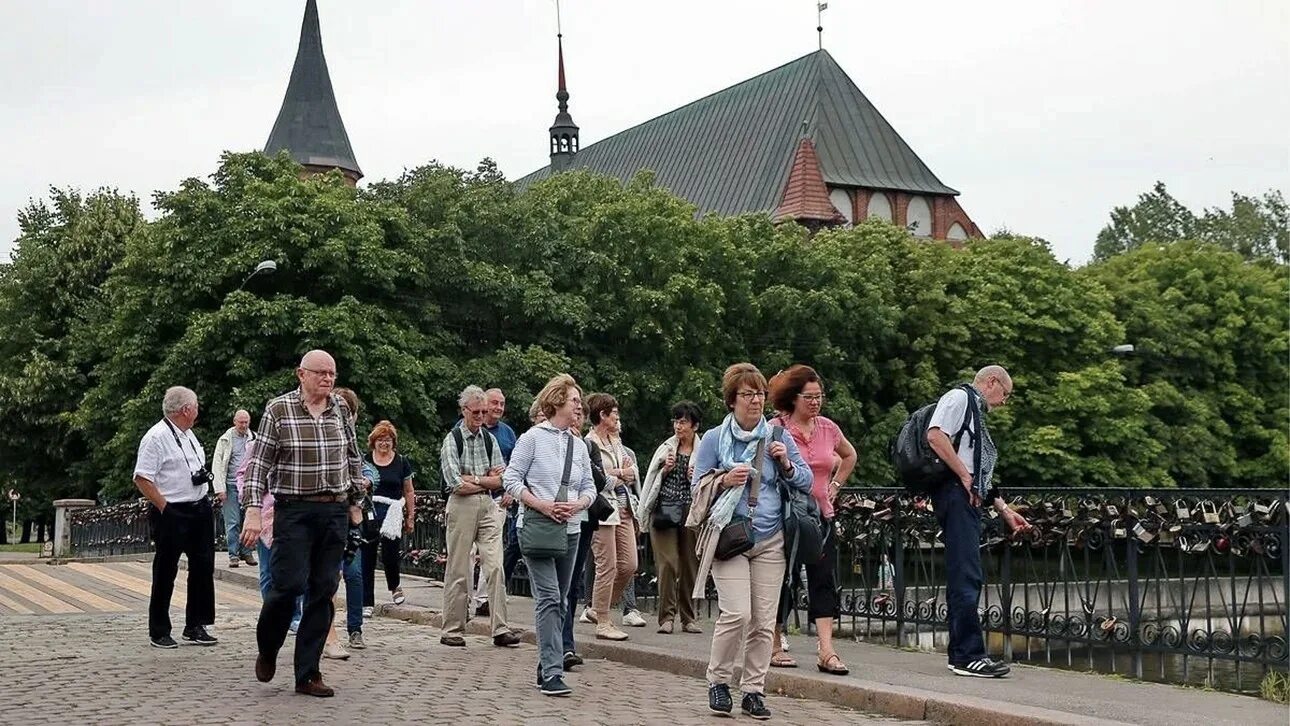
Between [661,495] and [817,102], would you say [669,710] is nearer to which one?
[661,495]

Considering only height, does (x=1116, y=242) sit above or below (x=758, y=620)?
above

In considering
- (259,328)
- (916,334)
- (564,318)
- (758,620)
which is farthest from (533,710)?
(916,334)

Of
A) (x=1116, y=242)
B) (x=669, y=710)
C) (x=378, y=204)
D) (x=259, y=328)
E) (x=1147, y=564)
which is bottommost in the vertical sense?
(x=669, y=710)

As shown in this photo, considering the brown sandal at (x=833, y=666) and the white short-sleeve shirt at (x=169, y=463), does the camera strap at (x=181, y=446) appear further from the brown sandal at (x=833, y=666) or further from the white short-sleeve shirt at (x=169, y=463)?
the brown sandal at (x=833, y=666)

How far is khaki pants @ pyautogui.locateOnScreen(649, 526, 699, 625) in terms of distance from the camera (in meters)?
12.2

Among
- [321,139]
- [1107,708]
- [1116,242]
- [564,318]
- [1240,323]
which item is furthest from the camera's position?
[1116,242]

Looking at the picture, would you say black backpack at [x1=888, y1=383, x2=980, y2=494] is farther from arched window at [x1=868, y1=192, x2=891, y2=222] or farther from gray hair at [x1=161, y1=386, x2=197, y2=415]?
arched window at [x1=868, y1=192, x2=891, y2=222]

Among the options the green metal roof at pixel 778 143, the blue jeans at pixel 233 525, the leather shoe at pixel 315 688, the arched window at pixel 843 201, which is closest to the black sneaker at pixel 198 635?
the leather shoe at pixel 315 688

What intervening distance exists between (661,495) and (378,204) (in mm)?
31081

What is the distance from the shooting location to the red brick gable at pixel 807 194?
72.4 metres

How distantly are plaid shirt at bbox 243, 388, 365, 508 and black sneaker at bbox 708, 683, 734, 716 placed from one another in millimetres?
2363

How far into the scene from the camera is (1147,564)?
1103cm

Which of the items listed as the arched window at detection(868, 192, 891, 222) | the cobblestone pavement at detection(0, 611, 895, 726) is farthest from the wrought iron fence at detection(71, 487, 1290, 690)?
the arched window at detection(868, 192, 891, 222)

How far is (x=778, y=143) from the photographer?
76.4 metres
